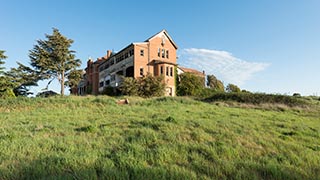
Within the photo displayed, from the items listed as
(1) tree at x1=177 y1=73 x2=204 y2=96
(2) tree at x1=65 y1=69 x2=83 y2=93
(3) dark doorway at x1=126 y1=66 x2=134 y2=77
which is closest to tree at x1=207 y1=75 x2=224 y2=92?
(1) tree at x1=177 y1=73 x2=204 y2=96

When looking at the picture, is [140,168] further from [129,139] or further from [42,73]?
[42,73]

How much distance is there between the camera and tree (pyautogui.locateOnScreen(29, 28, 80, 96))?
122 feet

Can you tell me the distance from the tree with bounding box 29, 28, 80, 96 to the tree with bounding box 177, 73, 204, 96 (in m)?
17.8

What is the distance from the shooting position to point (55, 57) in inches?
1494

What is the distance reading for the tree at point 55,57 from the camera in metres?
37.3

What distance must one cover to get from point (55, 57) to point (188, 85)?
872 inches

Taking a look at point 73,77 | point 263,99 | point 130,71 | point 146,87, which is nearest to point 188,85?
point 146,87

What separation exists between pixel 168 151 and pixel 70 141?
288 cm

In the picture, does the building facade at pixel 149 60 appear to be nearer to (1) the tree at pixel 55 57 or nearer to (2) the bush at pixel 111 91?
(2) the bush at pixel 111 91

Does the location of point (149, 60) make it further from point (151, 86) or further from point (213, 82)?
point (213, 82)

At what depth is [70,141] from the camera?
252 inches

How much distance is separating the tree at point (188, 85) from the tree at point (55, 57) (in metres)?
17.8

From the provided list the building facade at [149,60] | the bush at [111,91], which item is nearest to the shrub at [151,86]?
the building facade at [149,60]

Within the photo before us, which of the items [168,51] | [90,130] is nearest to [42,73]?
[168,51]
